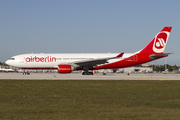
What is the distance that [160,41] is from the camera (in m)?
42.2

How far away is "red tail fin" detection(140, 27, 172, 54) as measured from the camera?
4211 centimetres

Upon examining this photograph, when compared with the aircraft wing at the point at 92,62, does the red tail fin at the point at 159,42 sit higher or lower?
higher

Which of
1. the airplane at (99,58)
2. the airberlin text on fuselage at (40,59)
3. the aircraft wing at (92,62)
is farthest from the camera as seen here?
the airberlin text on fuselage at (40,59)

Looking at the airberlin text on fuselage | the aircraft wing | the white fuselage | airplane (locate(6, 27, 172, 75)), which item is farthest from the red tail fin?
the airberlin text on fuselage

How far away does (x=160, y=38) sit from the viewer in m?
42.2

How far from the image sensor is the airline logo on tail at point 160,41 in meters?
42.1

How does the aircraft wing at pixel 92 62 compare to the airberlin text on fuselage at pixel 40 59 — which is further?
the airberlin text on fuselage at pixel 40 59

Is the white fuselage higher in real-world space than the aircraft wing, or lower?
higher

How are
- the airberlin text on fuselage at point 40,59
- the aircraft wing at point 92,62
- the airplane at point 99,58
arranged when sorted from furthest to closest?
the airberlin text on fuselage at point 40,59 → the airplane at point 99,58 → the aircraft wing at point 92,62

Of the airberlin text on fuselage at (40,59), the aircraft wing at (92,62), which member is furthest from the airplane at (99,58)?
the aircraft wing at (92,62)

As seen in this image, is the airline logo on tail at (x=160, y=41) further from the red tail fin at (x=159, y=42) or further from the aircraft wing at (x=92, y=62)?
the aircraft wing at (x=92, y=62)

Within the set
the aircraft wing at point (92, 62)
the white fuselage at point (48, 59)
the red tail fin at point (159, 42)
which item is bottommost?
the aircraft wing at point (92, 62)

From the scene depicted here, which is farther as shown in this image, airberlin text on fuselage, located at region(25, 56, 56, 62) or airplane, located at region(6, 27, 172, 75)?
airberlin text on fuselage, located at region(25, 56, 56, 62)

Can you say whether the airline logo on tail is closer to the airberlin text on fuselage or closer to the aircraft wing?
the aircraft wing
